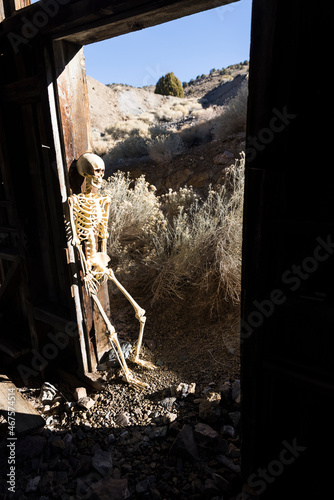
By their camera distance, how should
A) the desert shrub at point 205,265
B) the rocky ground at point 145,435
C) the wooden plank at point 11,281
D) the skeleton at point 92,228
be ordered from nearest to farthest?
1. the rocky ground at point 145,435
2. the skeleton at point 92,228
3. the wooden plank at point 11,281
4. the desert shrub at point 205,265

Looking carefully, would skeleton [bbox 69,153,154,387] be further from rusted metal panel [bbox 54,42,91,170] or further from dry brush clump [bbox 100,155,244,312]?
dry brush clump [bbox 100,155,244,312]

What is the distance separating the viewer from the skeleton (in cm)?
261

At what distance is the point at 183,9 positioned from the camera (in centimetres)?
199

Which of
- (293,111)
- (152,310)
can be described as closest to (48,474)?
(152,310)

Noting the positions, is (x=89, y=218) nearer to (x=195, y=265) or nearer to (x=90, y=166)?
(x=90, y=166)

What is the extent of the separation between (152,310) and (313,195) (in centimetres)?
300

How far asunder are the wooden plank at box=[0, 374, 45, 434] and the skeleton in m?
0.85

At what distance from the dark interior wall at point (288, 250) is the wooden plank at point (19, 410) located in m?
1.77

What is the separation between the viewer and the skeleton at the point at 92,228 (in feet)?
8.57

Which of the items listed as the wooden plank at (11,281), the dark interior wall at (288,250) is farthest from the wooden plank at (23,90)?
the dark interior wall at (288,250)

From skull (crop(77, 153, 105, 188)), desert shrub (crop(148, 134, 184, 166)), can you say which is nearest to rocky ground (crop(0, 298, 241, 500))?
skull (crop(77, 153, 105, 188))

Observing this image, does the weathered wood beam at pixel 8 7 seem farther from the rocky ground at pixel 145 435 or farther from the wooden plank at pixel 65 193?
the rocky ground at pixel 145 435

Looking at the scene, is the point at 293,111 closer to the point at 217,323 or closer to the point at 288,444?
the point at 288,444

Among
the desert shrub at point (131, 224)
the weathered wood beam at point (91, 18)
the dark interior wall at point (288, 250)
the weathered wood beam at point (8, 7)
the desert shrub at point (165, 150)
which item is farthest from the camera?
the desert shrub at point (165, 150)
